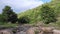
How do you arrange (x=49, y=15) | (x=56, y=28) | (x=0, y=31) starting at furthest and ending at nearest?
(x=49, y=15) < (x=56, y=28) < (x=0, y=31)

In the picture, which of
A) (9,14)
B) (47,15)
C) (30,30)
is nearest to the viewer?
(30,30)

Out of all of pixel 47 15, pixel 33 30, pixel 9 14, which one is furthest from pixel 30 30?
pixel 47 15

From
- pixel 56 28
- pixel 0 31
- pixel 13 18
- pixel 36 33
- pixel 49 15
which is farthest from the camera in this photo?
pixel 49 15

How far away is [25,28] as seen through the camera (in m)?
25.3

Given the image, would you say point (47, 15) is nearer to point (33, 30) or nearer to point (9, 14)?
point (9, 14)

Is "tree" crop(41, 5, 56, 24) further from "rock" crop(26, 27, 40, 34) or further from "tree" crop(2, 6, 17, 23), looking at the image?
"rock" crop(26, 27, 40, 34)

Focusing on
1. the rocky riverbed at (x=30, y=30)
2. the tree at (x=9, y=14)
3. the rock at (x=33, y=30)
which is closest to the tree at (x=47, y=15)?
the tree at (x=9, y=14)

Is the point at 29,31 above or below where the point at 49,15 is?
below

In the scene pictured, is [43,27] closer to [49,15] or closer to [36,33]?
[36,33]

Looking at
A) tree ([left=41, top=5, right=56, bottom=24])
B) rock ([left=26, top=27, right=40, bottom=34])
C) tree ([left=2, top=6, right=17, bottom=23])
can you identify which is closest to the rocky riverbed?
rock ([left=26, top=27, right=40, bottom=34])

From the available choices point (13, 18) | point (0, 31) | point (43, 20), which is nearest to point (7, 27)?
point (0, 31)

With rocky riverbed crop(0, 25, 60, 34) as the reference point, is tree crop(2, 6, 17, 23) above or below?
above

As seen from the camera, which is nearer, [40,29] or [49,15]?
[40,29]

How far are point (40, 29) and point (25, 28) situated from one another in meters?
1.82
